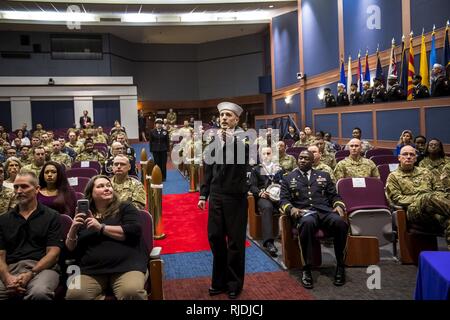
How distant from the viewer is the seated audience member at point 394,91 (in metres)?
7.94

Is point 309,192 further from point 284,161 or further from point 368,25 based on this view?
point 368,25

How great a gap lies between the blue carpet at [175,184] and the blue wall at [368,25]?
521cm

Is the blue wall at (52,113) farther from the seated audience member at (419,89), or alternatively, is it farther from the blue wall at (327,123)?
the seated audience member at (419,89)

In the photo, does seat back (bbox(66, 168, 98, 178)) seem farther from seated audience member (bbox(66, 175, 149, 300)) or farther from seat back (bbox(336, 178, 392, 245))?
seat back (bbox(336, 178, 392, 245))

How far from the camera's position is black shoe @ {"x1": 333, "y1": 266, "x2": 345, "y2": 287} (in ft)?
11.1

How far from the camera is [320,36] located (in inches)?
483

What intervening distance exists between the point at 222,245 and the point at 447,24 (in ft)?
19.8

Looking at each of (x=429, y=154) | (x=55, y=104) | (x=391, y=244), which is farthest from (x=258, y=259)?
(x=55, y=104)

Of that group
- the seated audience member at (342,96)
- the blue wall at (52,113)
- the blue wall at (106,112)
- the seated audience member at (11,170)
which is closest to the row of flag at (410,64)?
the seated audience member at (342,96)

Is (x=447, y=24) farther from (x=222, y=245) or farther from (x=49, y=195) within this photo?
(x=49, y=195)

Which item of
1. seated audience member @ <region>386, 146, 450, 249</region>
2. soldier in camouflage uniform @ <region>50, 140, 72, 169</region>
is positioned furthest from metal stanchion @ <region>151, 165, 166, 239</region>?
seated audience member @ <region>386, 146, 450, 249</region>

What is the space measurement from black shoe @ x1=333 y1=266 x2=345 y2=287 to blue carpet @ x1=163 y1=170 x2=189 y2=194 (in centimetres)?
491

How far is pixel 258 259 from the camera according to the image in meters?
4.16

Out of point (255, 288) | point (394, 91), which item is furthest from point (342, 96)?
point (255, 288)
